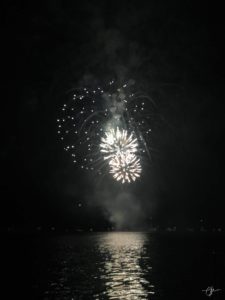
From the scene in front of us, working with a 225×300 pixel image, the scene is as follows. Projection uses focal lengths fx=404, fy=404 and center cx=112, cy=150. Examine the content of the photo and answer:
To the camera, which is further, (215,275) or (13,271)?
(13,271)

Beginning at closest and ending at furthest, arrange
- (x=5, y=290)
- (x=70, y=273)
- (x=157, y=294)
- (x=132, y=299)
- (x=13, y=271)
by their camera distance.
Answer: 1. (x=132, y=299)
2. (x=157, y=294)
3. (x=5, y=290)
4. (x=70, y=273)
5. (x=13, y=271)

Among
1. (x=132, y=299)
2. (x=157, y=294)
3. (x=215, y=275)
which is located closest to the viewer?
(x=132, y=299)

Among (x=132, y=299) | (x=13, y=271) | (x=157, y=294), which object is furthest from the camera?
(x=13, y=271)

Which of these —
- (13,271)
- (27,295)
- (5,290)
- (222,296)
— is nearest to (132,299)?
(222,296)

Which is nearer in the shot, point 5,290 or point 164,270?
point 5,290

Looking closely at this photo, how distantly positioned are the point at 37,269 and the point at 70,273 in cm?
910

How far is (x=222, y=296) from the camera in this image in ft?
129

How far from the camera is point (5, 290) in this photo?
4578cm

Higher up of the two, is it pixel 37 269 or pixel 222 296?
pixel 37 269

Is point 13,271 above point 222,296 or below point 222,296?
above

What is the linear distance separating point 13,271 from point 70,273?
407 inches

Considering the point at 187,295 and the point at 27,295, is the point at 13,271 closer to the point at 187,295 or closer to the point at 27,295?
the point at 27,295

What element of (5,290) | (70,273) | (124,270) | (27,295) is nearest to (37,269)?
(70,273)

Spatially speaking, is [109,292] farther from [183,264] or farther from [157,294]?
[183,264]
